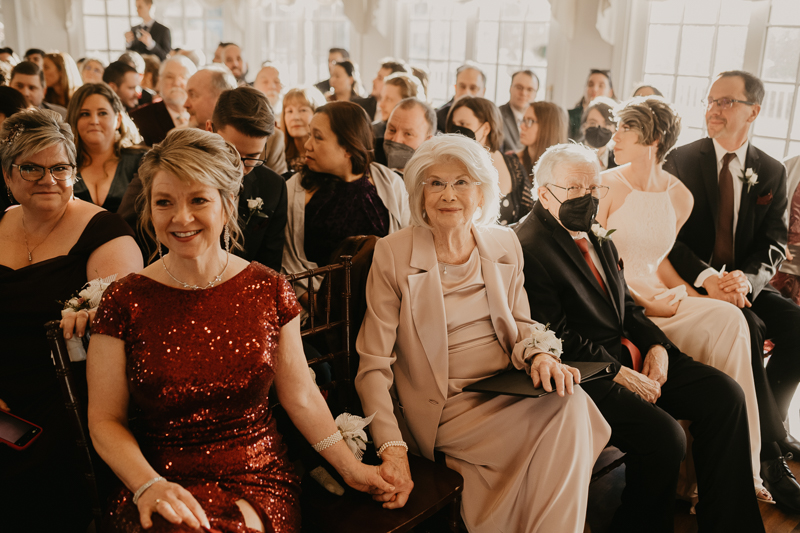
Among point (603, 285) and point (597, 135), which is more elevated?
point (597, 135)

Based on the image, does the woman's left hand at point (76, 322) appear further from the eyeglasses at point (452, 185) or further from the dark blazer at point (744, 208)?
the dark blazer at point (744, 208)

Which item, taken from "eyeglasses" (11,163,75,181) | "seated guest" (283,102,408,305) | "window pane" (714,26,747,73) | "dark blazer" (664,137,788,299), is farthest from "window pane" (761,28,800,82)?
"eyeglasses" (11,163,75,181)

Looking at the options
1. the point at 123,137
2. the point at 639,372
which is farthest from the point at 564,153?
the point at 123,137

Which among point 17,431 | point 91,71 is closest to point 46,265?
point 17,431

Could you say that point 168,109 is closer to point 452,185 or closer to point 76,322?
point 452,185

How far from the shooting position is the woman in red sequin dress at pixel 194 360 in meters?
1.49

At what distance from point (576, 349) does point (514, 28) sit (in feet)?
20.0

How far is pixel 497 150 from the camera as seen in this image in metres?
3.96

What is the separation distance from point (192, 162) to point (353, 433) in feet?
2.77

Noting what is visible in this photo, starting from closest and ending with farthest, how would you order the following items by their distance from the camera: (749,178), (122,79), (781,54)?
(749,178) → (781,54) → (122,79)

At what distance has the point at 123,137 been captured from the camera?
3.15 meters

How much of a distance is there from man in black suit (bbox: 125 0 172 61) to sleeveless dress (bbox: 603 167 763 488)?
765cm

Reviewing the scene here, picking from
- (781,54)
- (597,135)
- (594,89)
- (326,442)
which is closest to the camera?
(326,442)

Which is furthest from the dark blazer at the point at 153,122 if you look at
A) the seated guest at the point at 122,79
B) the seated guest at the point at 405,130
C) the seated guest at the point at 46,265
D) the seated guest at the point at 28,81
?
the seated guest at the point at 46,265
